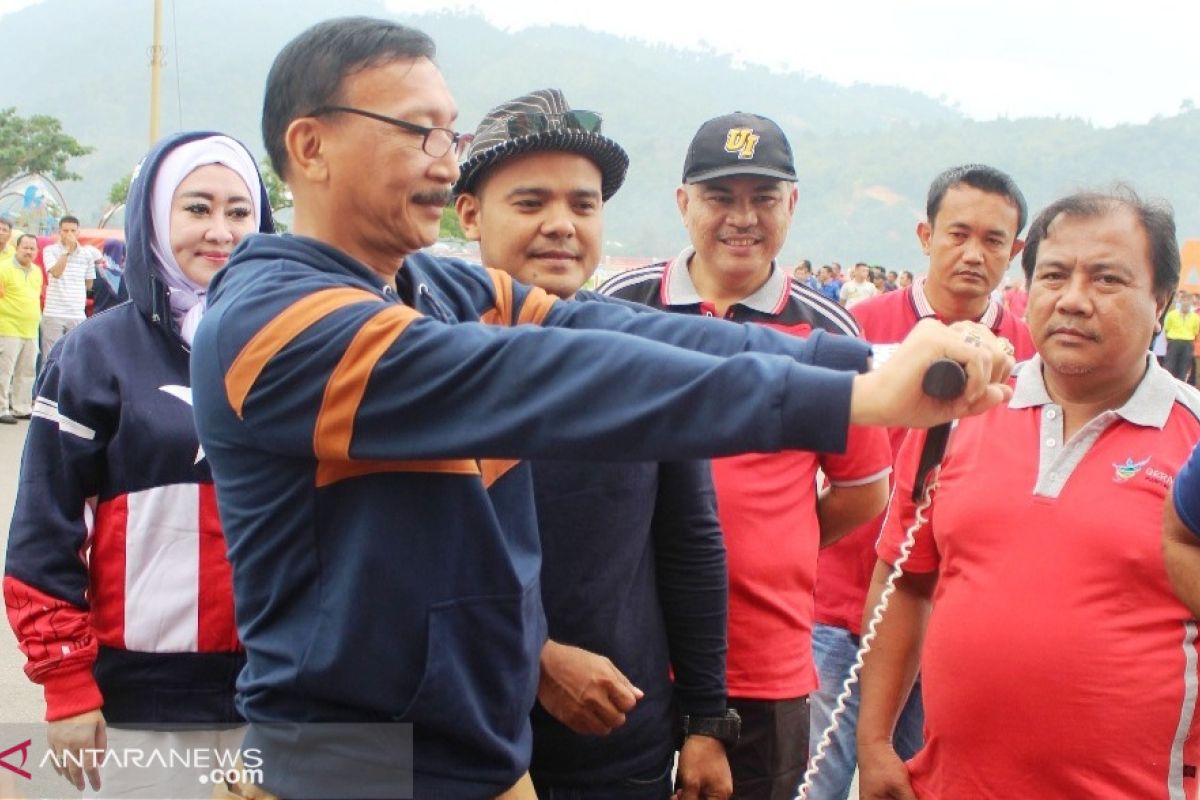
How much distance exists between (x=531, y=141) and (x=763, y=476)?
1026 mm

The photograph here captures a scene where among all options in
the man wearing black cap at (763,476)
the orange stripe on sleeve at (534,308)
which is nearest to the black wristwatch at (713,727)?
the man wearing black cap at (763,476)

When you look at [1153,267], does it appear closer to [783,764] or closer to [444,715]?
[783,764]

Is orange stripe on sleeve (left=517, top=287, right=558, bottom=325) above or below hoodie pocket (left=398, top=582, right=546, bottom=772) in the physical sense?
above

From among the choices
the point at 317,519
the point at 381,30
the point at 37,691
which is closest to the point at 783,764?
the point at 317,519

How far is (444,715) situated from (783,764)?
1.40 m

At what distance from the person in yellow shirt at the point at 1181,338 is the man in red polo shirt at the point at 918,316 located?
16.5 metres

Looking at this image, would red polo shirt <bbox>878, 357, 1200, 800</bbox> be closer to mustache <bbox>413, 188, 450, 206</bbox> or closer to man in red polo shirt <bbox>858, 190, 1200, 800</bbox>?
man in red polo shirt <bbox>858, 190, 1200, 800</bbox>

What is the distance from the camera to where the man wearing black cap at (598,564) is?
8.04 ft

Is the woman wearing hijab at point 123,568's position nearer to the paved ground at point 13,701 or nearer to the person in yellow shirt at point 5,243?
the paved ground at point 13,701

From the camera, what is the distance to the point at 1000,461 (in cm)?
275

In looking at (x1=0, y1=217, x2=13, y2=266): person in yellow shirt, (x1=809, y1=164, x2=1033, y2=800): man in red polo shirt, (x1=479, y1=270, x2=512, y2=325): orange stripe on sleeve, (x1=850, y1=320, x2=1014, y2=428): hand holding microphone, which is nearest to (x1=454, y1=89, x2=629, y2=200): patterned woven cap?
(x1=479, y1=270, x2=512, y2=325): orange stripe on sleeve

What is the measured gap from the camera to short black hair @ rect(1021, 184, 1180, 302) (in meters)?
2.79

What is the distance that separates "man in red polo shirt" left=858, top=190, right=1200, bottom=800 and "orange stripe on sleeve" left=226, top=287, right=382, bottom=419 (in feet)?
5.39

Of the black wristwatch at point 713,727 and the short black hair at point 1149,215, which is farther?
the short black hair at point 1149,215
